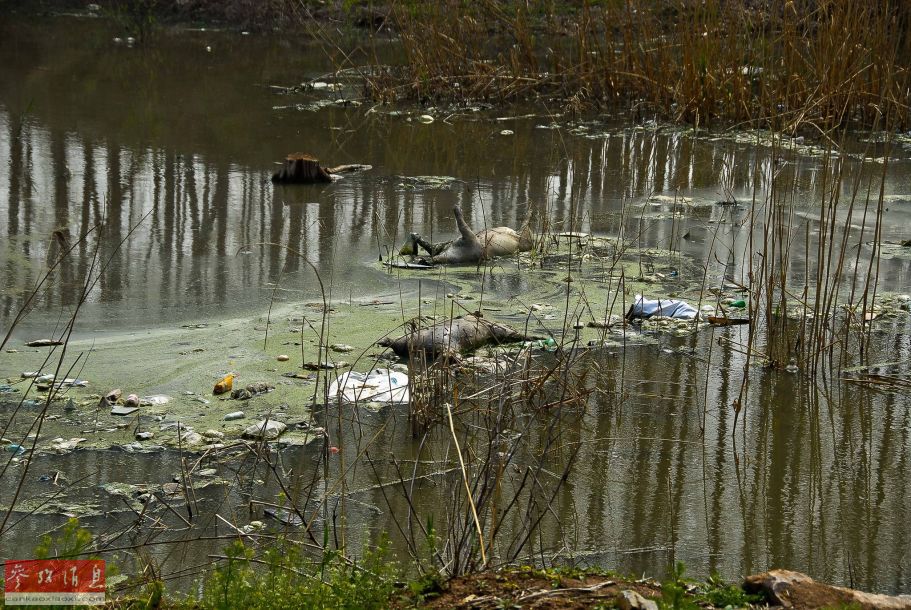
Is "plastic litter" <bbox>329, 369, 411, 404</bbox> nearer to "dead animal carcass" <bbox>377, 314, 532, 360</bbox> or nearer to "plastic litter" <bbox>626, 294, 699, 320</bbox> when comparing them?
"dead animal carcass" <bbox>377, 314, 532, 360</bbox>

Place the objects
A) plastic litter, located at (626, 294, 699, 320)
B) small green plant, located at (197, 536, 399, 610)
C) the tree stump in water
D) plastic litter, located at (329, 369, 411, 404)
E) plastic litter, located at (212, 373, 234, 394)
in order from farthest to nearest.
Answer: the tree stump in water, plastic litter, located at (626, 294, 699, 320), plastic litter, located at (212, 373, 234, 394), plastic litter, located at (329, 369, 411, 404), small green plant, located at (197, 536, 399, 610)

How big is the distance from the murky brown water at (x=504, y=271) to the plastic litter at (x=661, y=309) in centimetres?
22

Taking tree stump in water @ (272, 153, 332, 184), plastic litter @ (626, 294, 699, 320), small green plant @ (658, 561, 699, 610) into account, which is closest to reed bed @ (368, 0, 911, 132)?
tree stump in water @ (272, 153, 332, 184)

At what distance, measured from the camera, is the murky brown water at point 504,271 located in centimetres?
305

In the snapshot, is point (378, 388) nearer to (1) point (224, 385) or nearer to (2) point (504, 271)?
(1) point (224, 385)

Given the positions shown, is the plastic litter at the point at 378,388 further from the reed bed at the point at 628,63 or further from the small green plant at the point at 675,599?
the reed bed at the point at 628,63

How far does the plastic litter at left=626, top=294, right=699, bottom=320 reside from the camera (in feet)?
15.5

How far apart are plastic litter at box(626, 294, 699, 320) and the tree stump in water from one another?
3.44 m

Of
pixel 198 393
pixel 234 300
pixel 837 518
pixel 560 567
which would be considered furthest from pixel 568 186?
pixel 560 567

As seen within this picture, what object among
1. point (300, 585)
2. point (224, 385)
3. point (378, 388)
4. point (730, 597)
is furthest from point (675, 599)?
point (224, 385)

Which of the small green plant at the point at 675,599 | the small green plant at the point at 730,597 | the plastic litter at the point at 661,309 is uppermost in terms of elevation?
the plastic litter at the point at 661,309

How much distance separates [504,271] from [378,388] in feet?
5.89

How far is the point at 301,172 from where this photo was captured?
299 inches

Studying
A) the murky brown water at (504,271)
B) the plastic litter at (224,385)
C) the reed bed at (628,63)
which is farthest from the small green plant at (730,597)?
the reed bed at (628,63)
